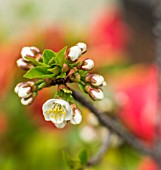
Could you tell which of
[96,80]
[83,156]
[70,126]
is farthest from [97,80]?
[70,126]

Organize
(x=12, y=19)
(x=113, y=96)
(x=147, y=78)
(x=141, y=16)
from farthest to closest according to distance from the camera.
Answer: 1. (x=141, y=16)
2. (x=12, y=19)
3. (x=147, y=78)
4. (x=113, y=96)

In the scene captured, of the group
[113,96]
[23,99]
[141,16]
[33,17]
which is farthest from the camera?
[141,16]

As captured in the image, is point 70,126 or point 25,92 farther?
point 70,126

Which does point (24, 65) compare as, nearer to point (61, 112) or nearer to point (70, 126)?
point (61, 112)

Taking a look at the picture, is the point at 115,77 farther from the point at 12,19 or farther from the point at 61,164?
the point at 12,19

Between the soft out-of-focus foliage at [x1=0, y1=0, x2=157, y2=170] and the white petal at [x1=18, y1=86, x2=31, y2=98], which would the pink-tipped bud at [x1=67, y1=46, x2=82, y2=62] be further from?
the soft out-of-focus foliage at [x1=0, y1=0, x2=157, y2=170]

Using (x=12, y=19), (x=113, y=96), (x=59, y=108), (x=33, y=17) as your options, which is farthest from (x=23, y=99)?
(x=12, y=19)

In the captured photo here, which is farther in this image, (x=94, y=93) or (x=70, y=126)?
(x=70, y=126)

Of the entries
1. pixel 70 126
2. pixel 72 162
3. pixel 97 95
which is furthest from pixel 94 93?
pixel 70 126

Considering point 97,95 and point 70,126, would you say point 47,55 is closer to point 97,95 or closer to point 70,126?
point 97,95
